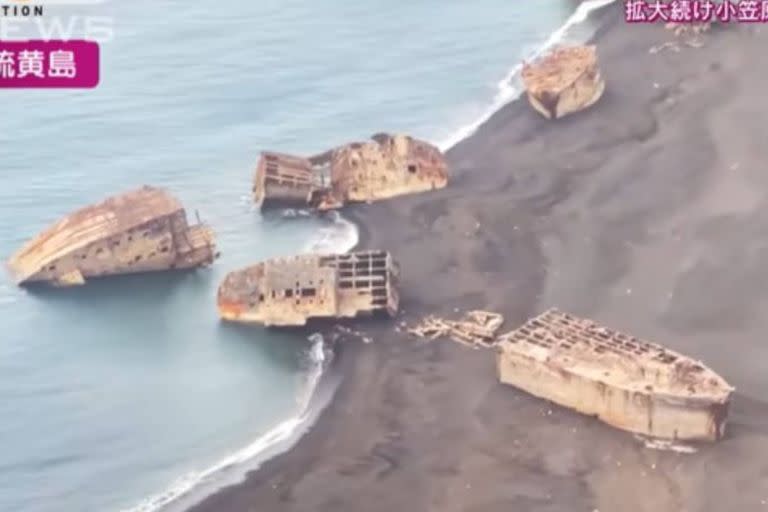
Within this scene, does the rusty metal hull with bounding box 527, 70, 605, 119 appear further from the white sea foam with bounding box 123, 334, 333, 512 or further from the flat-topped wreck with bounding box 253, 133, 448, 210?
the white sea foam with bounding box 123, 334, 333, 512

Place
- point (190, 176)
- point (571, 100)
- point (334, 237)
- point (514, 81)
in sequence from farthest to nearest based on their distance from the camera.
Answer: point (514, 81) → point (190, 176) → point (571, 100) → point (334, 237)

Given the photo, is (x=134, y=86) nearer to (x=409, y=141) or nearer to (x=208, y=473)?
(x=409, y=141)

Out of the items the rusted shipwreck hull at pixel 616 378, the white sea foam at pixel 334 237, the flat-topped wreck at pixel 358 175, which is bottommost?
the rusted shipwreck hull at pixel 616 378

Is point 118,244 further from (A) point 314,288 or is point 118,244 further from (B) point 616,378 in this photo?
(B) point 616,378

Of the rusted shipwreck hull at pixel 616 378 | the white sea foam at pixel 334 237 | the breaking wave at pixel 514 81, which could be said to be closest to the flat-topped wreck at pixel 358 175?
the white sea foam at pixel 334 237

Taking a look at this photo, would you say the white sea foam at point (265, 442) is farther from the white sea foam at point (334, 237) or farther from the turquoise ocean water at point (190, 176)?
the white sea foam at point (334, 237)

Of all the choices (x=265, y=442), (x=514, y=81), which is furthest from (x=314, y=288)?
(x=514, y=81)
